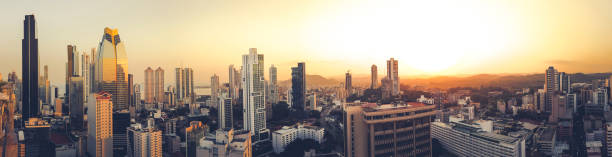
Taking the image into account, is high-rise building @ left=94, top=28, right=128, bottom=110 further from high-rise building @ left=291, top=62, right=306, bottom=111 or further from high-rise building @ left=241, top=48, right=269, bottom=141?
high-rise building @ left=291, top=62, right=306, bottom=111

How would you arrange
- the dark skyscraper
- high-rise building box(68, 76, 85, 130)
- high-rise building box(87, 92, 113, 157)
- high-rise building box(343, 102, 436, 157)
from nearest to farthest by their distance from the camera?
high-rise building box(343, 102, 436, 157) < high-rise building box(87, 92, 113, 157) < the dark skyscraper < high-rise building box(68, 76, 85, 130)

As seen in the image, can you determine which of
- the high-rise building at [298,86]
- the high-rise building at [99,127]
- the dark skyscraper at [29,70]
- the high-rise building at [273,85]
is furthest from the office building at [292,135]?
the dark skyscraper at [29,70]

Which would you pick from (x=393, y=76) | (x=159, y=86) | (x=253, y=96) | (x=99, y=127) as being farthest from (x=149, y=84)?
(x=393, y=76)

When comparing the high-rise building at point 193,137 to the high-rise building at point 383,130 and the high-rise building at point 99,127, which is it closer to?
the high-rise building at point 99,127

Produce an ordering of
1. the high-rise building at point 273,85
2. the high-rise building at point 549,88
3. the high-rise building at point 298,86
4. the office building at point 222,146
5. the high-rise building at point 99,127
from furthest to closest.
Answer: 1. the high-rise building at point 273,85
2. the high-rise building at point 298,86
3. the high-rise building at point 549,88
4. the high-rise building at point 99,127
5. the office building at point 222,146

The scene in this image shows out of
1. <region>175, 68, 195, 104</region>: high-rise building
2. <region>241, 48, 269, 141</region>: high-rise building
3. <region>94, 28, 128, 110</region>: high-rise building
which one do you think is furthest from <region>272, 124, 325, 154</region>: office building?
<region>175, 68, 195, 104</region>: high-rise building

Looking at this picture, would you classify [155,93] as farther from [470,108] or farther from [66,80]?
[470,108]

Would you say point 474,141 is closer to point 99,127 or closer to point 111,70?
point 99,127
